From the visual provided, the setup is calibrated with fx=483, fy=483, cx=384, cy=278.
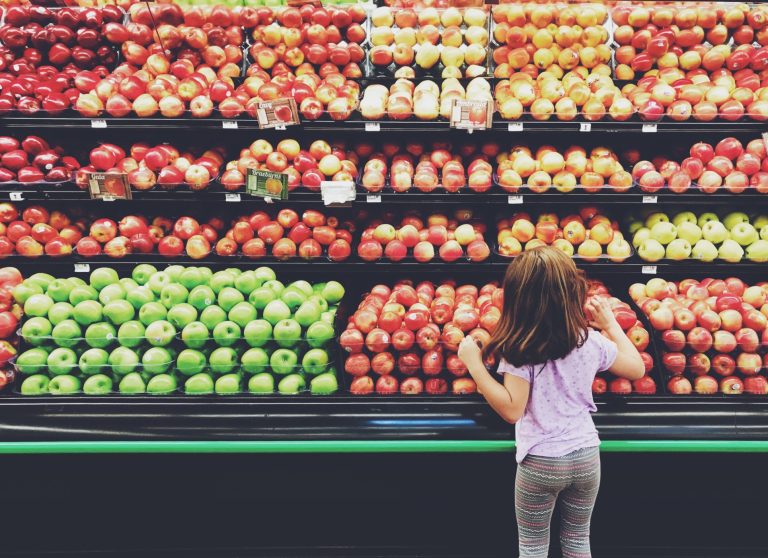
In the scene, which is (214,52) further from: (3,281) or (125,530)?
(125,530)

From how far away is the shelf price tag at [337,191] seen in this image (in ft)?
8.27

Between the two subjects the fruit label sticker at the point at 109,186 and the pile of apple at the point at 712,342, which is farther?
the fruit label sticker at the point at 109,186

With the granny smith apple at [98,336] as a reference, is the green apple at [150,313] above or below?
above

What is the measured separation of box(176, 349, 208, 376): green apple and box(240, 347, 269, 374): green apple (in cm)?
18

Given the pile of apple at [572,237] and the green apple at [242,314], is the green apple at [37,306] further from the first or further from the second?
the pile of apple at [572,237]

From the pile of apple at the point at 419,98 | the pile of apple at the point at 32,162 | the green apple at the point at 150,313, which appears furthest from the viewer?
Result: the pile of apple at the point at 32,162

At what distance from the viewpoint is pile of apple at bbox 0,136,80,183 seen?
8.63 ft

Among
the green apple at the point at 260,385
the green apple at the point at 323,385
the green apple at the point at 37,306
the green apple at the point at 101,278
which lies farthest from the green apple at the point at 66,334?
the green apple at the point at 323,385

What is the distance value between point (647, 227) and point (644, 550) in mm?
1656

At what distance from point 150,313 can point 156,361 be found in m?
0.24

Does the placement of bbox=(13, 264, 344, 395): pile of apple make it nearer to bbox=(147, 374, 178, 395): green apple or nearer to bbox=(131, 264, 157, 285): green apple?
bbox=(147, 374, 178, 395): green apple

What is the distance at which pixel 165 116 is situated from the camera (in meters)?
2.60

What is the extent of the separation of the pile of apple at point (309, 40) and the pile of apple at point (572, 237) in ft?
4.41

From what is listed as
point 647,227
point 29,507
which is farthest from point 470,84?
point 29,507
